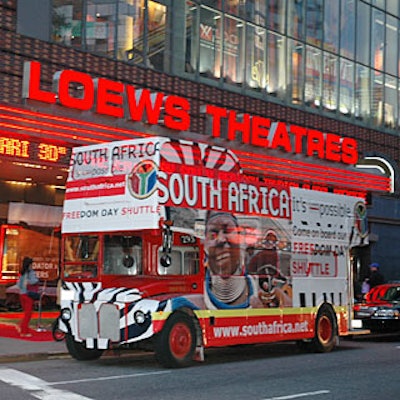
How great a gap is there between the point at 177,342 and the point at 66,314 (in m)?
2.06

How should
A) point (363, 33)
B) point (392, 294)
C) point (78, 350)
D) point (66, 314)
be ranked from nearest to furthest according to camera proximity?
point (66, 314), point (78, 350), point (392, 294), point (363, 33)

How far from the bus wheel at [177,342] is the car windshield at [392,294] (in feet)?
27.7

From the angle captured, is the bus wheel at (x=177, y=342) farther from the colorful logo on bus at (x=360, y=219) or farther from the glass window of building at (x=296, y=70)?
the glass window of building at (x=296, y=70)

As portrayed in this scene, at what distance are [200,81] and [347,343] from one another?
30.2 ft

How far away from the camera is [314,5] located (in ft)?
93.9

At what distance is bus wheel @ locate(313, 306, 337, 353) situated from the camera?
16391 mm

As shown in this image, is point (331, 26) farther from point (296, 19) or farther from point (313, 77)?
point (313, 77)

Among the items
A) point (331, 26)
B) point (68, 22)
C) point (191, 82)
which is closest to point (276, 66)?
A: point (331, 26)

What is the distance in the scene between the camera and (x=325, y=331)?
54.7 feet

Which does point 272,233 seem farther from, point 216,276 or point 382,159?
point 382,159

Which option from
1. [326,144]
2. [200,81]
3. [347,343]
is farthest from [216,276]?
[326,144]

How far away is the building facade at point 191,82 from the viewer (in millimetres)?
19312

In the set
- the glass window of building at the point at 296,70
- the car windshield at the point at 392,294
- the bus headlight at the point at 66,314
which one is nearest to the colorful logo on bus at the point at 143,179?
the bus headlight at the point at 66,314

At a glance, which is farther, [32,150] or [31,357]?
[32,150]
